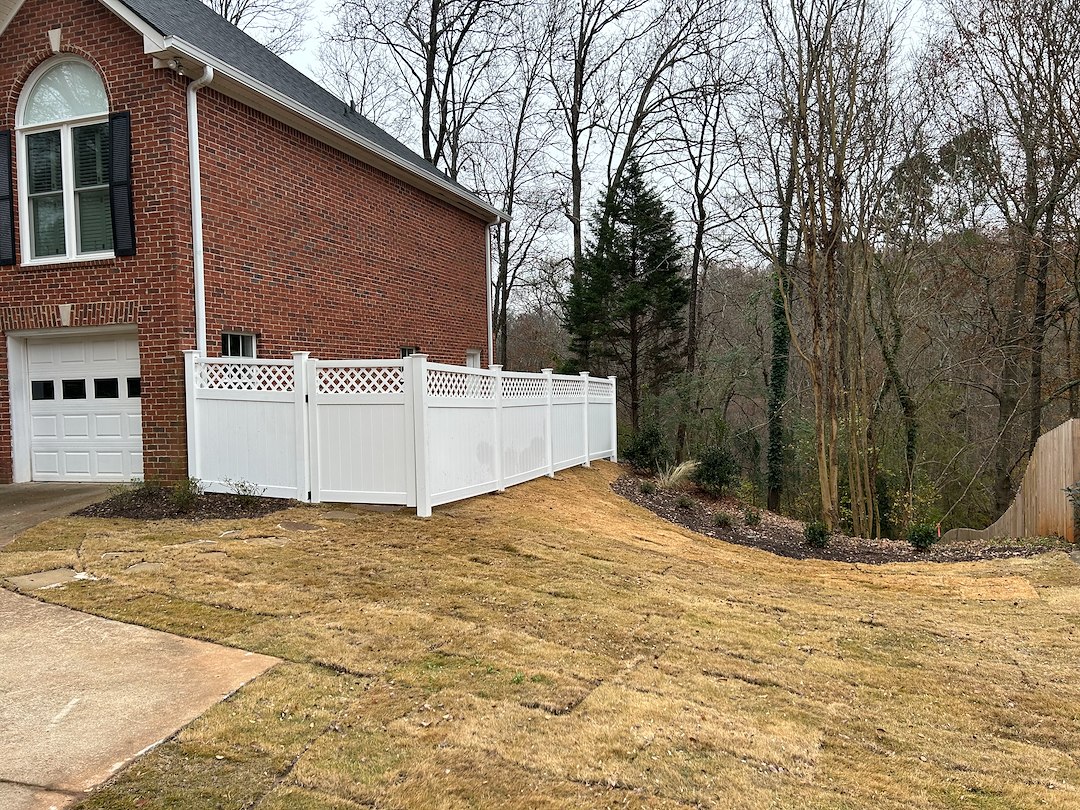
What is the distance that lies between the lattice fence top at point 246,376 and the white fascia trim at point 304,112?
11.7 ft

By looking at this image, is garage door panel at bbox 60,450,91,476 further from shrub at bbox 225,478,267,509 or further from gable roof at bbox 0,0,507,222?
gable roof at bbox 0,0,507,222

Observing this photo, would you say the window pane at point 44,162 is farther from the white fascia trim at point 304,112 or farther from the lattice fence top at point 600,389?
the lattice fence top at point 600,389

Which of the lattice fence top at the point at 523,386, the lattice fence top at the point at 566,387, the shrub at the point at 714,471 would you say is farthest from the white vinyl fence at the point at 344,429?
the shrub at the point at 714,471

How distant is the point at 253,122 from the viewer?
9.61 metres

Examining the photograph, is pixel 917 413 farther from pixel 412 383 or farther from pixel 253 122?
pixel 253 122

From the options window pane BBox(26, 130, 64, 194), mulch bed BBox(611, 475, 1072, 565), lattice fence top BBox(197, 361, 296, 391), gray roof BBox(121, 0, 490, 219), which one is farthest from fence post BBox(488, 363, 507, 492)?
window pane BBox(26, 130, 64, 194)

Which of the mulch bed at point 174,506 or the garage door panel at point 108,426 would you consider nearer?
the mulch bed at point 174,506

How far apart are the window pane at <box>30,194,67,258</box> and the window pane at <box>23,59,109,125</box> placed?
1029 mm

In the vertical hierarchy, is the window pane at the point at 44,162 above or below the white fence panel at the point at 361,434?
above

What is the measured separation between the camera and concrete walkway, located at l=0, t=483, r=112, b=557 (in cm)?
734

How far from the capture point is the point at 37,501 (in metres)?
8.42

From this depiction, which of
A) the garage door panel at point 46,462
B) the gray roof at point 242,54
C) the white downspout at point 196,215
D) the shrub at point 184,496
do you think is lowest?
the shrub at point 184,496

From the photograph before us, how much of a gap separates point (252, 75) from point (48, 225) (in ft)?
10.9

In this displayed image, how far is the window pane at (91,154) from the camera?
897 cm
